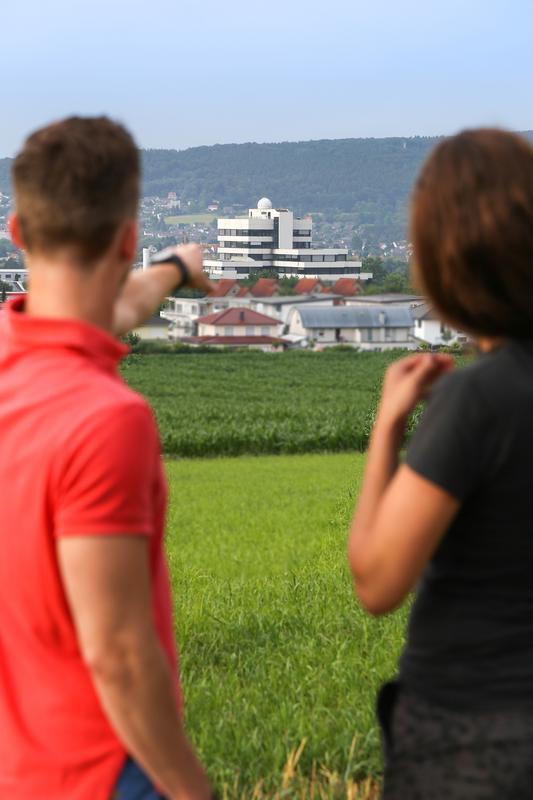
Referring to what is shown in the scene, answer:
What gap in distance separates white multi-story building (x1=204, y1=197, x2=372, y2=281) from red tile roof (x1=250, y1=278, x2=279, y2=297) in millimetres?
34035

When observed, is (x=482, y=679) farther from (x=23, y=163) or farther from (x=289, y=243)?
(x=289, y=243)

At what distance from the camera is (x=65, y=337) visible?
6.44ft

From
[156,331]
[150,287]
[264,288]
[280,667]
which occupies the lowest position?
[264,288]

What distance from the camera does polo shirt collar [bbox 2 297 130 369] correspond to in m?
1.97

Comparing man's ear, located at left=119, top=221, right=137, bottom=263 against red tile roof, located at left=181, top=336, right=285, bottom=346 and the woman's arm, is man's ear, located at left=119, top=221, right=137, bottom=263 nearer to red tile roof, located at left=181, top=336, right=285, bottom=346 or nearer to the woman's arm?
the woman's arm

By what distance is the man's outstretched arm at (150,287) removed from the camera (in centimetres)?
255

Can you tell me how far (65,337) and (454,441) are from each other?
2.05 feet

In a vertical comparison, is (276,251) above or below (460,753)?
below

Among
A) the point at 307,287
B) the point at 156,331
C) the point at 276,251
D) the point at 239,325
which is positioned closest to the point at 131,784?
the point at 156,331

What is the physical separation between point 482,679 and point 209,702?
2692 mm

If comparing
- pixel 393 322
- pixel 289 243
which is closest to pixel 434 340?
pixel 393 322

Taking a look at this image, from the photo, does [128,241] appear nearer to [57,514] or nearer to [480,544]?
[57,514]

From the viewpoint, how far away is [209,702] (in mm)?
4516

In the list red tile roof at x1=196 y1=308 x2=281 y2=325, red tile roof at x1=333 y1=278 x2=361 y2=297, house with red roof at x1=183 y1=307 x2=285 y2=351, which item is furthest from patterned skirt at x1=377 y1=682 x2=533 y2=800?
red tile roof at x1=333 y1=278 x2=361 y2=297
